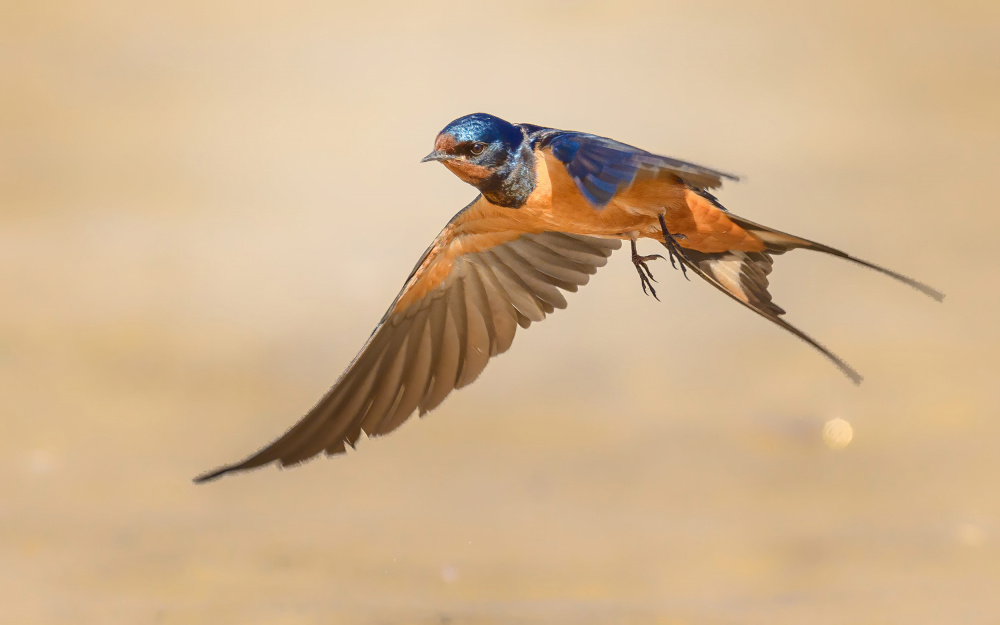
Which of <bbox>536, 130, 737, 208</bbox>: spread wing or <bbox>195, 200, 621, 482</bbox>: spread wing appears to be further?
<bbox>195, 200, 621, 482</bbox>: spread wing

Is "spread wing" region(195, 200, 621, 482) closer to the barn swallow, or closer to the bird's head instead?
the barn swallow

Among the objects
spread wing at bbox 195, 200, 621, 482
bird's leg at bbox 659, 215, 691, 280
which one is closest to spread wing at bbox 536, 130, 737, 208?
bird's leg at bbox 659, 215, 691, 280

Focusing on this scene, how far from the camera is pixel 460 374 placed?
4.60ft

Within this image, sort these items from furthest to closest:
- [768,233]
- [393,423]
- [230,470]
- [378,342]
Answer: [378,342], [393,423], [768,233], [230,470]

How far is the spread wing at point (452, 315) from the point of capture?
4.42ft

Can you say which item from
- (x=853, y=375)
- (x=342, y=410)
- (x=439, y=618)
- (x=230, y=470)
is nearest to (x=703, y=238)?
(x=853, y=375)

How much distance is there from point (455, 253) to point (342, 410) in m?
0.29

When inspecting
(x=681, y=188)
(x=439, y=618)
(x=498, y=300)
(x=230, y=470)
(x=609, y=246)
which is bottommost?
(x=439, y=618)

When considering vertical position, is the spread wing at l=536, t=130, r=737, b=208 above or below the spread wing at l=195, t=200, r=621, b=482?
above

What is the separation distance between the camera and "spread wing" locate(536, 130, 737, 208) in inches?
37.8

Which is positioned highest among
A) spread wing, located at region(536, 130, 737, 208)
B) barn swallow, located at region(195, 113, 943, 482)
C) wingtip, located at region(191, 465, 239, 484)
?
spread wing, located at region(536, 130, 737, 208)

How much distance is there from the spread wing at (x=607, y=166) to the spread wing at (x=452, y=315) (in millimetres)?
321

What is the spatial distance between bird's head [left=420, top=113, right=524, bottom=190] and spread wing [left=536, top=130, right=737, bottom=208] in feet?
0.28

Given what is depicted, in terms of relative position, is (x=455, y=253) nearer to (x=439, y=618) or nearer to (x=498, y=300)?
(x=498, y=300)
